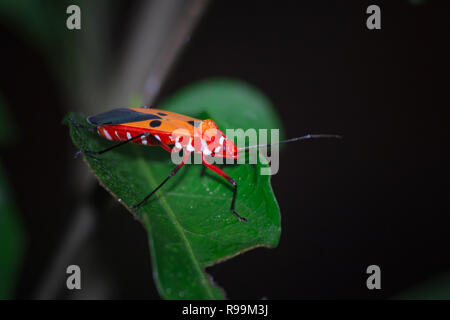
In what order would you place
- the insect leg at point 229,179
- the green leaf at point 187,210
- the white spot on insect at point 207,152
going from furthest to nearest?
1. the white spot on insect at point 207,152
2. the insect leg at point 229,179
3. the green leaf at point 187,210

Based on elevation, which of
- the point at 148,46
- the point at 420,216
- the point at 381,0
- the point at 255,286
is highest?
the point at 381,0

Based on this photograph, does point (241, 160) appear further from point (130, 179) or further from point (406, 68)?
point (406, 68)

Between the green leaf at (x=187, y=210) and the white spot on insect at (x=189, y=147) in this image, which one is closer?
the green leaf at (x=187, y=210)

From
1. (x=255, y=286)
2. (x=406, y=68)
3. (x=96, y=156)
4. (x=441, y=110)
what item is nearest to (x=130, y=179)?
(x=96, y=156)

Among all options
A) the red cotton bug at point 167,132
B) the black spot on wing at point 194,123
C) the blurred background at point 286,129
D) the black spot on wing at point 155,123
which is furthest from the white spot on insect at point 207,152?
the blurred background at point 286,129

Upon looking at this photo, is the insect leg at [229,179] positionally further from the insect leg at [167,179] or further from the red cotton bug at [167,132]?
the insect leg at [167,179]

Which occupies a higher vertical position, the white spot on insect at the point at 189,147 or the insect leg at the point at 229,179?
the white spot on insect at the point at 189,147
